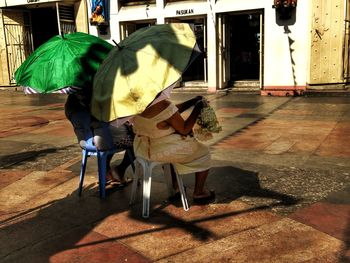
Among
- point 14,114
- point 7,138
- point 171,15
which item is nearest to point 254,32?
point 171,15

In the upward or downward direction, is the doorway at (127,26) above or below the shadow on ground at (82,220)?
→ above

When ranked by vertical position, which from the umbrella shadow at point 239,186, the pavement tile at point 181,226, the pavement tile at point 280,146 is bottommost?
the pavement tile at point 181,226

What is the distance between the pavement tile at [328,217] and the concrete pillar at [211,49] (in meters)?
10.7

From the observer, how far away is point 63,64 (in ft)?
13.2

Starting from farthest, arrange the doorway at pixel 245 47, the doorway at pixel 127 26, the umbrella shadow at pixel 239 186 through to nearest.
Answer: the doorway at pixel 245 47, the doorway at pixel 127 26, the umbrella shadow at pixel 239 186

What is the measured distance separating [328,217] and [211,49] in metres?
11.1

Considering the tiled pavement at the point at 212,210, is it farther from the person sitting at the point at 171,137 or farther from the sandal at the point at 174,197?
the person sitting at the point at 171,137

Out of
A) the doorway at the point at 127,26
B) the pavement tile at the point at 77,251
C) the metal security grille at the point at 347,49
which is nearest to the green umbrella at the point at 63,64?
the pavement tile at the point at 77,251

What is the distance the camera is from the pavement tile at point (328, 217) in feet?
11.2

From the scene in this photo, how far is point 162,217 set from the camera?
394 cm

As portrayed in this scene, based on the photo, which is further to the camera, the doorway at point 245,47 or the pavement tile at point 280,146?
the doorway at point 245,47

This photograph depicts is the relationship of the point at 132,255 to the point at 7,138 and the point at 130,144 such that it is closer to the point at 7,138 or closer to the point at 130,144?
the point at 130,144

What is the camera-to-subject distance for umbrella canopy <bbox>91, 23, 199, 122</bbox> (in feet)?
10.8

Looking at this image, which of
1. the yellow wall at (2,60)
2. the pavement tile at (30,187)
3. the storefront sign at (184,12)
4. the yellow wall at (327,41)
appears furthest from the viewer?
the yellow wall at (2,60)
